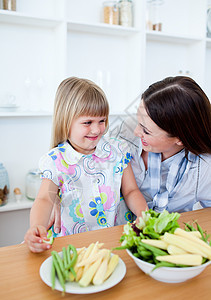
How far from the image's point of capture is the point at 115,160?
4.81ft

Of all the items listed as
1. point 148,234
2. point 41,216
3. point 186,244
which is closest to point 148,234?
point 148,234

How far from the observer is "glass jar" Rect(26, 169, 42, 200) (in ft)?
7.41

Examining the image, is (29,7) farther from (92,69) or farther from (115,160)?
(115,160)

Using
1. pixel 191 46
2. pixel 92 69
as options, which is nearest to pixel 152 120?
pixel 92 69

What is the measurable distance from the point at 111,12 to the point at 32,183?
4.60 feet

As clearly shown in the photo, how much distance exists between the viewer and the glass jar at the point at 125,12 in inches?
94.7

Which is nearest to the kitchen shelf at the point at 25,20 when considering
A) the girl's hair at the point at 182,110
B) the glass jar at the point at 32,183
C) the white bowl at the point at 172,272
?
the glass jar at the point at 32,183

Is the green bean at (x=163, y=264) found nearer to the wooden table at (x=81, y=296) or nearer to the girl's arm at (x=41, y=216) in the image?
the wooden table at (x=81, y=296)

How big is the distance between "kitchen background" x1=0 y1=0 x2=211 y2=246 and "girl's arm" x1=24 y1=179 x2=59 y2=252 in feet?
3.03

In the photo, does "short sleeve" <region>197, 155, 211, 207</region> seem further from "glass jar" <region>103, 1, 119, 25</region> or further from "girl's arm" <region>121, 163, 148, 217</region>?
"glass jar" <region>103, 1, 119, 25</region>

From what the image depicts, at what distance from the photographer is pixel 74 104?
1.32 meters

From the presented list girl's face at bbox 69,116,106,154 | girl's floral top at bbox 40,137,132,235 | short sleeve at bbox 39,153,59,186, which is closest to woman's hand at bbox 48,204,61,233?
girl's floral top at bbox 40,137,132,235

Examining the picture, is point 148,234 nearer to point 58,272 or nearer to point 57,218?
point 58,272

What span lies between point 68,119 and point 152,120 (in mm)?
355
